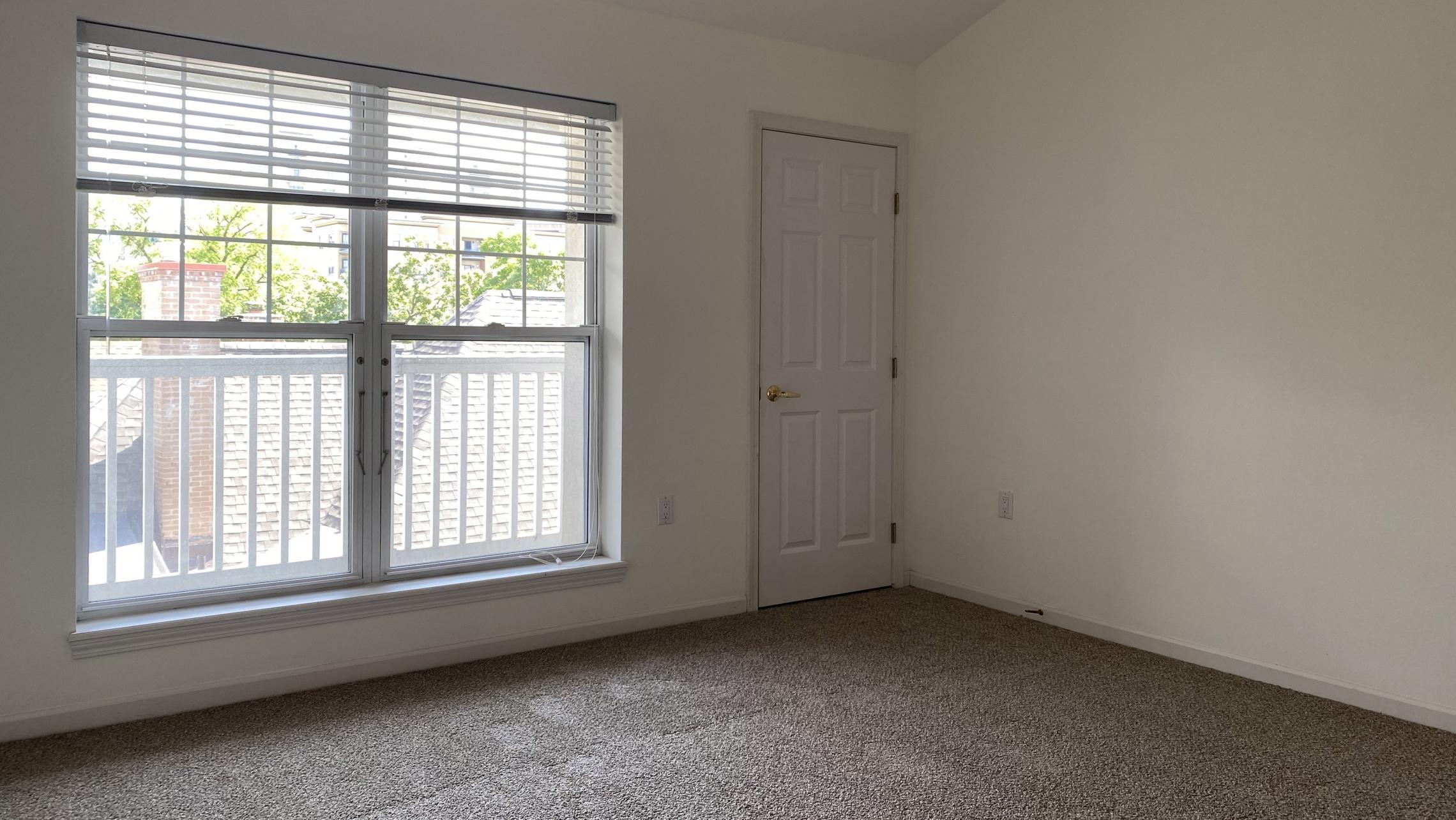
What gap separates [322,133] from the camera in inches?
116

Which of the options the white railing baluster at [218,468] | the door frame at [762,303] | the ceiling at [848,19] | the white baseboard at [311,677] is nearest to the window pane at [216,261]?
the white railing baluster at [218,468]

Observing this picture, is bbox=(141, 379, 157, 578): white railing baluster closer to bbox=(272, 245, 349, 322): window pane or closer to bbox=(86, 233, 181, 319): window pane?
bbox=(86, 233, 181, 319): window pane

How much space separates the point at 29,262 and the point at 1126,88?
356 cm

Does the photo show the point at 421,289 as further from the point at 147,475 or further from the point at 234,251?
the point at 147,475

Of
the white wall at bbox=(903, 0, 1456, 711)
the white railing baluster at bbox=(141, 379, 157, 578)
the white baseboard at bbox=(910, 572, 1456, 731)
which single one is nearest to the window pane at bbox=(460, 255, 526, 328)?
the white railing baluster at bbox=(141, 379, 157, 578)

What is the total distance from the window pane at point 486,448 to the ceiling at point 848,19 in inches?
53.9

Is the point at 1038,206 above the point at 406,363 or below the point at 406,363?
above

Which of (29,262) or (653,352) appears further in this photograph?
(653,352)

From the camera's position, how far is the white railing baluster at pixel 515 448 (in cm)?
338

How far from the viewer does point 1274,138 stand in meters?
2.97

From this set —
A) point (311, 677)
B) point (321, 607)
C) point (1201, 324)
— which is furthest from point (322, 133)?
point (1201, 324)

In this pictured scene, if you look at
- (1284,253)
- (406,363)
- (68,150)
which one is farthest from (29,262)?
(1284,253)

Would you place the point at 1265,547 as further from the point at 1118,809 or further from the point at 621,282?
the point at 621,282

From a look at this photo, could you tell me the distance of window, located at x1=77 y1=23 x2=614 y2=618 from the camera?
106 inches
